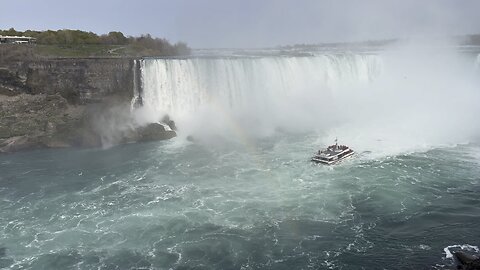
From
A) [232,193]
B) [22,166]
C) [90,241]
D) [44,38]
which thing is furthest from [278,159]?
[44,38]

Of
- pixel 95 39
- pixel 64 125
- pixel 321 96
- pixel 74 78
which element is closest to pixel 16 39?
pixel 95 39

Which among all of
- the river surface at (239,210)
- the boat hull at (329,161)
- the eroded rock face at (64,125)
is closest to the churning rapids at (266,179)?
the river surface at (239,210)

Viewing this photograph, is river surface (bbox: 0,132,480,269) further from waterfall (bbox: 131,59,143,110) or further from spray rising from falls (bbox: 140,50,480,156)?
waterfall (bbox: 131,59,143,110)

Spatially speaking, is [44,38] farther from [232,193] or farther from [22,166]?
[232,193]

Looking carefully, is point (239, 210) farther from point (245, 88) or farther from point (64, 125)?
point (245, 88)

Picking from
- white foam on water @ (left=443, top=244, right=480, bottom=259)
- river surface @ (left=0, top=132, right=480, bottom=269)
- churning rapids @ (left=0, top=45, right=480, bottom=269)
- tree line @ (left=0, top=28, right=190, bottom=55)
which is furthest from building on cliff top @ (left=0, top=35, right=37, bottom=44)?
white foam on water @ (left=443, top=244, right=480, bottom=259)

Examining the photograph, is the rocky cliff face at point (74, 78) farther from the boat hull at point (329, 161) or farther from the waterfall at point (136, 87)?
the boat hull at point (329, 161)
